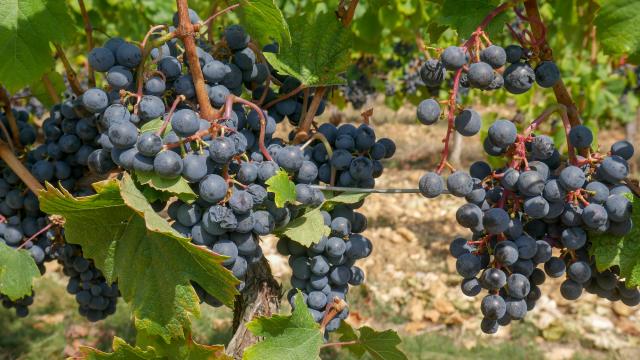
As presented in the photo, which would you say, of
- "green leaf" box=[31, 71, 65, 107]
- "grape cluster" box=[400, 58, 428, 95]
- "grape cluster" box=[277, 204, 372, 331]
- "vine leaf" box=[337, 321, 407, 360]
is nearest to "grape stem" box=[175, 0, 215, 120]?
"grape cluster" box=[277, 204, 372, 331]

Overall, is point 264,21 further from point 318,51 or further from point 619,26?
point 619,26

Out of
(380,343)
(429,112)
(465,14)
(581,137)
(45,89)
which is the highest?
(465,14)

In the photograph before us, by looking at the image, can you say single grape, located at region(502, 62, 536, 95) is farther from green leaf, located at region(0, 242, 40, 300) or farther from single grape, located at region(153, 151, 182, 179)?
green leaf, located at region(0, 242, 40, 300)

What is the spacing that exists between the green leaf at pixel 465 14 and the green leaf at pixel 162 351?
3.34 ft

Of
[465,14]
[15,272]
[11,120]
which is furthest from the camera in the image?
[11,120]

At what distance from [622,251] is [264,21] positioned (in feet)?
3.47

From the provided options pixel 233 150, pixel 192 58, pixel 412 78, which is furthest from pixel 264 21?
pixel 412 78

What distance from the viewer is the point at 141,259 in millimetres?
1518

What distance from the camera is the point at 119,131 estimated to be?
1.44m

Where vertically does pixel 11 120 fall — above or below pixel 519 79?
below

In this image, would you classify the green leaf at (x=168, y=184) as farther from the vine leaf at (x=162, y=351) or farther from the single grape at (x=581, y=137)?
the single grape at (x=581, y=137)

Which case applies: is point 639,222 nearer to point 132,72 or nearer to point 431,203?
point 132,72

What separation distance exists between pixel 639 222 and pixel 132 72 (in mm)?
1323

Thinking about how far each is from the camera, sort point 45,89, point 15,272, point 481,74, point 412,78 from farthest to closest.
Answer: point 412,78 < point 45,89 < point 15,272 < point 481,74
